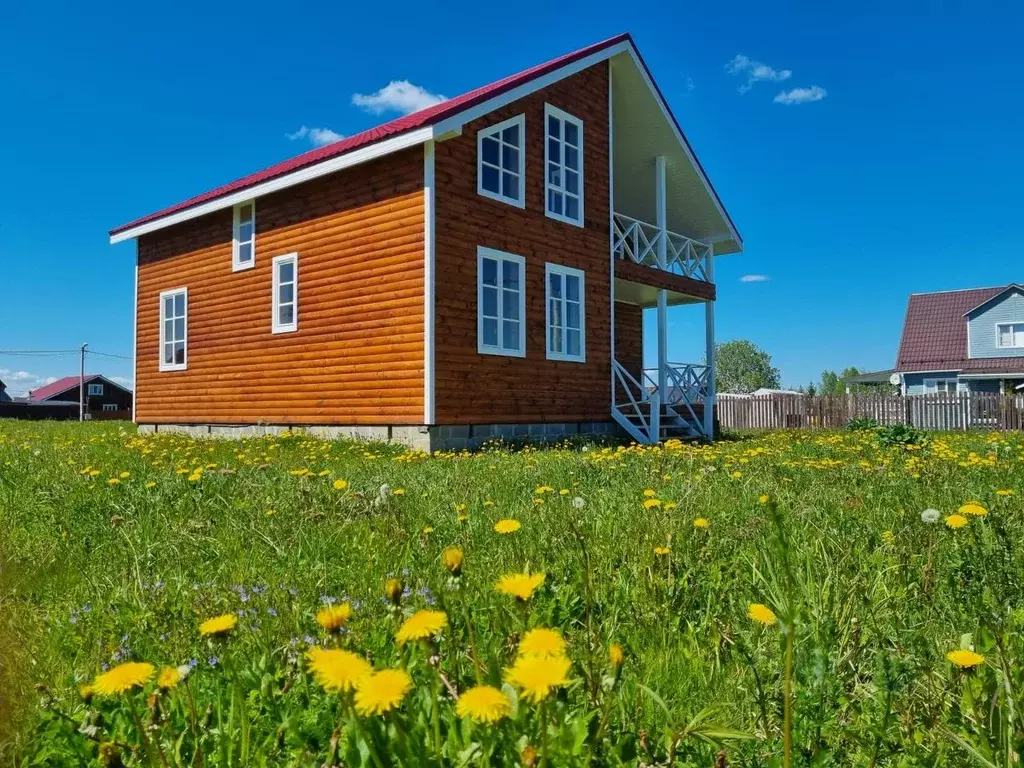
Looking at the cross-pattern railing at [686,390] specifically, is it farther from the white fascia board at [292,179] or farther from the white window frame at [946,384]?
the white window frame at [946,384]

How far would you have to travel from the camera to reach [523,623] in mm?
1248

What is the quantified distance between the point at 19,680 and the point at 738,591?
2.30 metres

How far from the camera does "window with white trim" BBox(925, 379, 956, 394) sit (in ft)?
116

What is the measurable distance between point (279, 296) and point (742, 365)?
101402 mm

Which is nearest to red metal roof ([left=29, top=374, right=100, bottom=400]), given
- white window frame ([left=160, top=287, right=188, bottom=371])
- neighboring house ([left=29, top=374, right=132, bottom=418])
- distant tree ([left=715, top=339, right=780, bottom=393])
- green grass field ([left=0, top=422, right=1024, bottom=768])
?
neighboring house ([left=29, top=374, right=132, bottom=418])

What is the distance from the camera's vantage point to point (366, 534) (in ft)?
11.3

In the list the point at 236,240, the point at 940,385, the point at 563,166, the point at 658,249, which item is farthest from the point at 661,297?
the point at 940,385

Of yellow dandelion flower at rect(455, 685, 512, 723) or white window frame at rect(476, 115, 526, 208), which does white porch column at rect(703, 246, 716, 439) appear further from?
yellow dandelion flower at rect(455, 685, 512, 723)

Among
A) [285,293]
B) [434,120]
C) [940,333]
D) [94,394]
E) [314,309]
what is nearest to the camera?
[434,120]

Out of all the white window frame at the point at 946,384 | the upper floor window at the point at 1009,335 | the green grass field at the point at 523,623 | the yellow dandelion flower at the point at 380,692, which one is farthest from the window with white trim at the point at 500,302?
the upper floor window at the point at 1009,335

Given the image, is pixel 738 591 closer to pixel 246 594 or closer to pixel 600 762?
pixel 600 762

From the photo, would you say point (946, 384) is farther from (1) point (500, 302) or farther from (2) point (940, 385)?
(1) point (500, 302)

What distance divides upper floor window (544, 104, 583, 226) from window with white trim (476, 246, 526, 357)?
159 cm

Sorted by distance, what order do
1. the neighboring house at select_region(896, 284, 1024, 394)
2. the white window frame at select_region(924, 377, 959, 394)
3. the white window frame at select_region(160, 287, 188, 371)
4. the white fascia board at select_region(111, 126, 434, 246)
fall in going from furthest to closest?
1. the white window frame at select_region(924, 377, 959, 394)
2. the neighboring house at select_region(896, 284, 1024, 394)
3. the white window frame at select_region(160, 287, 188, 371)
4. the white fascia board at select_region(111, 126, 434, 246)
